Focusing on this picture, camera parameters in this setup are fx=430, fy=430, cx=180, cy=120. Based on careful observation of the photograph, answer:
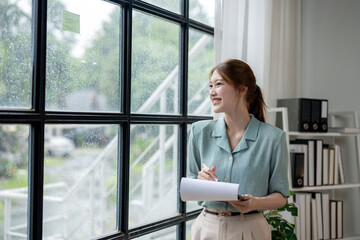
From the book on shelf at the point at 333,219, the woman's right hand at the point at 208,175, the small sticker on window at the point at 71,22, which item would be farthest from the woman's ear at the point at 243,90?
the book on shelf at the point at 333,219

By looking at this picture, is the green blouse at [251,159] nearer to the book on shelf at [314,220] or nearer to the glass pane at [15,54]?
the glass pane at [15,54]

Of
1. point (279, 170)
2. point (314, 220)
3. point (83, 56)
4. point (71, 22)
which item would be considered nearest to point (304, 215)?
point (314, 220)

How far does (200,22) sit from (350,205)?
7.04 feet

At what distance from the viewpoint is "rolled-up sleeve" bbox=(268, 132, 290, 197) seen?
1799 mm

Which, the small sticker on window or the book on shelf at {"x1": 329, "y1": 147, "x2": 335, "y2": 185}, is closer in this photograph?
the small sticker on window

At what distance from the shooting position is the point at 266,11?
Answer: 3074 mm

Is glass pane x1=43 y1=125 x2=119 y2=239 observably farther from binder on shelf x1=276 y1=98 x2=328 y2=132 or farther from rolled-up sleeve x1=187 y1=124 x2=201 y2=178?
binder on shelf x1=276 y1=98 x2=328 y2=132

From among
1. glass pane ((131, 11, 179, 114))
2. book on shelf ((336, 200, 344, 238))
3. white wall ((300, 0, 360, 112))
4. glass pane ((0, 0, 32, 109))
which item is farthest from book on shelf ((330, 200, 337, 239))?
glass pane ((0, 0, 32, 109))

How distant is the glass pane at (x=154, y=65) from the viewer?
2.45m

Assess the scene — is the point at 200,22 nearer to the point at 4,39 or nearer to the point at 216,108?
the point at 216,108

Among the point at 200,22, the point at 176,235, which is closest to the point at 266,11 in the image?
the point at 200,22

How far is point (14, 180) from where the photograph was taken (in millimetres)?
1729

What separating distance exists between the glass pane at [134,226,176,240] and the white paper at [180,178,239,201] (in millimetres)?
927

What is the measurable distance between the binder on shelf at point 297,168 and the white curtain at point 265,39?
0.44 m
